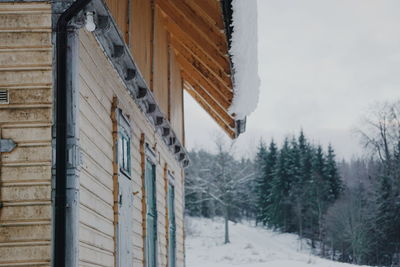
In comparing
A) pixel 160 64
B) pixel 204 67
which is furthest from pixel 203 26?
pixel 204 67

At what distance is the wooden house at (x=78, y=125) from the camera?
5.54m

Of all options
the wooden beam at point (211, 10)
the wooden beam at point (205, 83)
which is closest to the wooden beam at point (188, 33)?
the wooden beam at point (211, 10)

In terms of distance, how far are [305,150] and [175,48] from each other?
207 feet

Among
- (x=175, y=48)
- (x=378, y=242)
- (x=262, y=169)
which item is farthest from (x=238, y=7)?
(x=262, y=169)

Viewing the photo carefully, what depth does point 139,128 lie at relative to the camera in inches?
382

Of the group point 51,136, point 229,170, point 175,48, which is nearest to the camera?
point 51,136

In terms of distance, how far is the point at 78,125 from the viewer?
589 centimetres

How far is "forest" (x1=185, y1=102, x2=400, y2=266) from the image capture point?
5653cm

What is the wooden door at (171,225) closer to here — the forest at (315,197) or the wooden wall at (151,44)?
the wooden wall at (151,44)

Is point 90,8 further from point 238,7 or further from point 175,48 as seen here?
point 175,48

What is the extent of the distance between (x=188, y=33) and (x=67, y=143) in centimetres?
576

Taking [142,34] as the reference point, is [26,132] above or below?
below

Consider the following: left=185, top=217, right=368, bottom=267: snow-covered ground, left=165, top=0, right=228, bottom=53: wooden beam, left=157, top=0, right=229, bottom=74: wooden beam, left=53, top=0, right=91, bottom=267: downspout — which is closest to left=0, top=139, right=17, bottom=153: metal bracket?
left=53, top=0, right=91, bottom=267: downspout

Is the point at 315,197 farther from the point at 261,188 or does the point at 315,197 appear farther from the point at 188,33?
the point at 188,33
